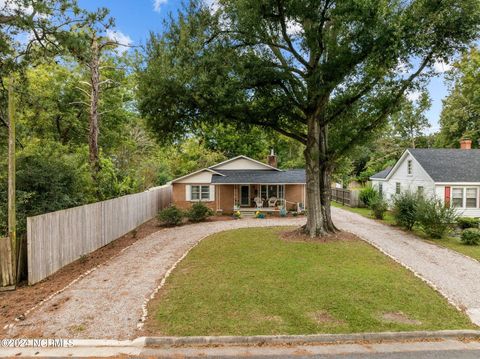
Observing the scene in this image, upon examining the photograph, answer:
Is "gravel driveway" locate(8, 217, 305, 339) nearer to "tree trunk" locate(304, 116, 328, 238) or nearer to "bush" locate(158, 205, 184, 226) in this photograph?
"bush" locate(158, 205, 184, 226)

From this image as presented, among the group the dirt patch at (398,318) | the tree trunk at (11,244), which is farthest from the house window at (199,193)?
the dirt patch at (398,318)

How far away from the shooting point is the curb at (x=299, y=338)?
205 inches

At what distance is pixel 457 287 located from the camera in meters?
8.00

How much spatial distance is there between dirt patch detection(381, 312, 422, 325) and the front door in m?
17.7

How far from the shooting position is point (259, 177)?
22.7m

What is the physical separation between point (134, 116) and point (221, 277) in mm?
20817

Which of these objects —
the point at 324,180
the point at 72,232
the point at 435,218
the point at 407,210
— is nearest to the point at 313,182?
the point at 324,180

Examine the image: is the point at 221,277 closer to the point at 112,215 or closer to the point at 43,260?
the point at 43,260

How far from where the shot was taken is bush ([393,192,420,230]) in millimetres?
15839

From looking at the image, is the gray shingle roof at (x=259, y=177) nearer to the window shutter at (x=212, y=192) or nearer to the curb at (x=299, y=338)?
the window shutter at (x=212, y=192)

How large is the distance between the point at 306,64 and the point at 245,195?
13.0m

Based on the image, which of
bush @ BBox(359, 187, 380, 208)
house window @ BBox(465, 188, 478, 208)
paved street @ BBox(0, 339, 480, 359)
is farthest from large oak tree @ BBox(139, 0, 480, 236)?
bush @ BBox(359, 187, 380, 208)

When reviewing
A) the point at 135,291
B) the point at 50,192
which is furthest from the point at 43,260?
the point at 135,291

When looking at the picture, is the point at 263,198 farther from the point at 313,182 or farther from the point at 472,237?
the point at 472,237
